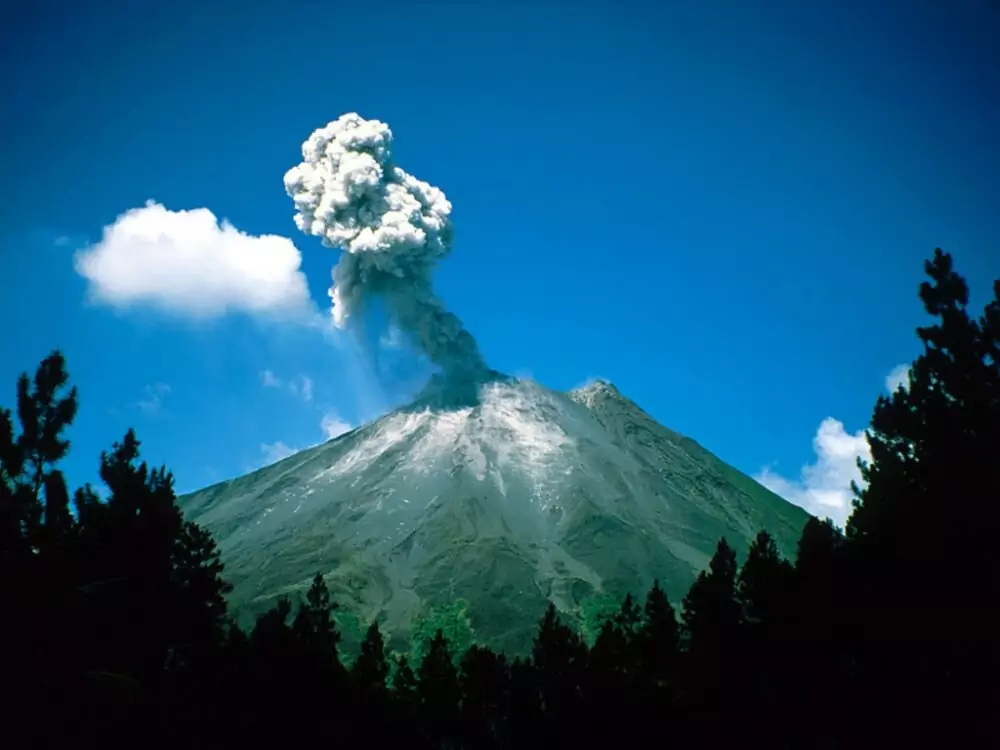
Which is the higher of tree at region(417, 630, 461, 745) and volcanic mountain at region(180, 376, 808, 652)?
volcanic mountain at region(180, 376, 808, 652)

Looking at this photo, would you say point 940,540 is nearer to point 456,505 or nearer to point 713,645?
point 713,645

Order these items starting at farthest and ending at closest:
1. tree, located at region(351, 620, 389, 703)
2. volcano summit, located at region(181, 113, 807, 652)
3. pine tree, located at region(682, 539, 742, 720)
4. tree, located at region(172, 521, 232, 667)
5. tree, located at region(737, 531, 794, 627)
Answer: volcano summit, located at region(181, 113, 807, 652)
tree, located at region(351, 620, 389, 703)
pine tree, located at region(682, 539, 742, 720)
tree, located at region(737, 531, 794, 627)
tree, located at region(172, 521, 232, 667)

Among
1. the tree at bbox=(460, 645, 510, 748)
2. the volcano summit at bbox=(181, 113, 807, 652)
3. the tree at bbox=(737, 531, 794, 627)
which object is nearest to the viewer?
the tree at bbox=(737, 531, 794, 627)

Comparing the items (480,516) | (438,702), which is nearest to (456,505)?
(480,516)

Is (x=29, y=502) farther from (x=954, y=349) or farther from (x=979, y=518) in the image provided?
(x=954, y=349)

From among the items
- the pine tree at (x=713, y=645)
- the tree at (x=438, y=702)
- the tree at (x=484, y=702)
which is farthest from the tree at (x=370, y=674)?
the pine tree at (x=713, y=645)

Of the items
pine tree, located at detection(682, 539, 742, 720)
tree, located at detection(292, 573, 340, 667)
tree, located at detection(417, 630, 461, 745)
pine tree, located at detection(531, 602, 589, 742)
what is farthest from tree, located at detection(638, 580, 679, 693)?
tree, located at detection(292, 573, 340, 667)

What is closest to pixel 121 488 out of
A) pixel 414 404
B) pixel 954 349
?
pixel 954 349

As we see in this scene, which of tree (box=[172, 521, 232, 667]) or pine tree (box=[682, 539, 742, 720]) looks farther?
pine tree (box=[682, 539, 742, 720])

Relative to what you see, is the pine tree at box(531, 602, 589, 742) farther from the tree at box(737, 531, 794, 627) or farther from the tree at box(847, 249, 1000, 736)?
the tree at box(847, 249, 1000, 736)
